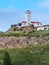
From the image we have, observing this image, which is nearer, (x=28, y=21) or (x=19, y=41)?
(x=19, y=41)

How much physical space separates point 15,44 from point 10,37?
55.6 inches

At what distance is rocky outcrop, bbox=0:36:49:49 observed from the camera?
3444cm

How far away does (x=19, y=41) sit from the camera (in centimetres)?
3500

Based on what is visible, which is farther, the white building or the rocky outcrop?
the white building

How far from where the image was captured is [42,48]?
1168 inches

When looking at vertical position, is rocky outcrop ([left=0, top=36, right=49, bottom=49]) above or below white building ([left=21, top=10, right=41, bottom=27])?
below

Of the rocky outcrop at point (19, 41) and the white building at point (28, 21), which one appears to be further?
the white building at point (28, 21)

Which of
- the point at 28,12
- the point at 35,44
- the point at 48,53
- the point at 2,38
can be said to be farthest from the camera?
the point at 28,12

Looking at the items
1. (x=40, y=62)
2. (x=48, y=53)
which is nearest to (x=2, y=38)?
(x=48, y=53)

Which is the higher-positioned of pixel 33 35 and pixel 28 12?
pixel 28 12

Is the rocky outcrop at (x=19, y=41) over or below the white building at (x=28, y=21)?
below

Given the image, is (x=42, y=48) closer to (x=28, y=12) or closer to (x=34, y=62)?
(x=34, y=62)

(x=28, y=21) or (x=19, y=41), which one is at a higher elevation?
(x=28, y=21)

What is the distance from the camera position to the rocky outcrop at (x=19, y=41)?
113ft
